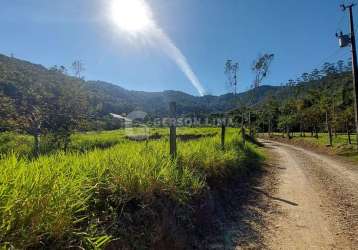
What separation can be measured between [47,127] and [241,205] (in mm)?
8815

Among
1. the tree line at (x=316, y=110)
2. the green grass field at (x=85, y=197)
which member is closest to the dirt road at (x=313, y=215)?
the green grass field at (x=85, y=197)

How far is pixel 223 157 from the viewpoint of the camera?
9.99 meters

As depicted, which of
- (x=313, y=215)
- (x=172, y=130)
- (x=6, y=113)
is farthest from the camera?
(x=6, y=113)

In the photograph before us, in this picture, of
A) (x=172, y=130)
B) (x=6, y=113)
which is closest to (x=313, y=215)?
(x=172, y=130)

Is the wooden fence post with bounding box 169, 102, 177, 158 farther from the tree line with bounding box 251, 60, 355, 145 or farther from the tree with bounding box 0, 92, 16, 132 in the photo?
the tree line with bounding box 251, 60, 355, 145

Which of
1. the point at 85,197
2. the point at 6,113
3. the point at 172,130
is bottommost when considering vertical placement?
the point at 85,197

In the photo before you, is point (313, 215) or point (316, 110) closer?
point (313, 215)

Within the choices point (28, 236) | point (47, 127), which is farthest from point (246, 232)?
point (47, 127)

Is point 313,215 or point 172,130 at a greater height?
point 172,130

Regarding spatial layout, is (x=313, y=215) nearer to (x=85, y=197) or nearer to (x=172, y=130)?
(x=172, y=130)

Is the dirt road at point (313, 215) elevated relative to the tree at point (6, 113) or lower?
lower

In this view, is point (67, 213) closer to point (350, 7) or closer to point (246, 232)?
point (246, 232)

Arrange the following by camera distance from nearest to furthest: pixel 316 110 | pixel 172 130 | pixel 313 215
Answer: pixel 313 215 → pixel 172 130 → pixel 316 110

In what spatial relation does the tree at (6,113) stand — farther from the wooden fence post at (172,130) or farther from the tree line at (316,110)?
the tree line at (316,110)
